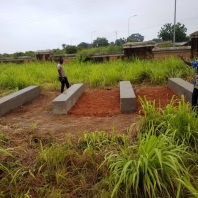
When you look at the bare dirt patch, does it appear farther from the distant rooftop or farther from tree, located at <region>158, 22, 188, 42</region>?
tree, located at <region>158, 22, 188, 42</region>

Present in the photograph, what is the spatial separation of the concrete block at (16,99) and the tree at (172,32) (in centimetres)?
5403

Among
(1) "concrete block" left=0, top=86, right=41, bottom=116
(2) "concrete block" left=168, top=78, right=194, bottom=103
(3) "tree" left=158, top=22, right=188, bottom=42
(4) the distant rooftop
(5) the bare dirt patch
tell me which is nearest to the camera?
(5) the bare dirt patch

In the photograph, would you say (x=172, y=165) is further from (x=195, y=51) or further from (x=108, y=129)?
(x=195, y=51)

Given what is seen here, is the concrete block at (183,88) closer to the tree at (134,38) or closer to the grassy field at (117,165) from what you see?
the grassy field at (117,165)

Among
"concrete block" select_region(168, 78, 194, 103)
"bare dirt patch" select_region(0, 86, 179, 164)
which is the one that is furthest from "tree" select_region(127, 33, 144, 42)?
"bare dirt patch" select_region(0, 86, 179, 164)

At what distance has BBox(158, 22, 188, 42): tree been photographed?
57.9 m

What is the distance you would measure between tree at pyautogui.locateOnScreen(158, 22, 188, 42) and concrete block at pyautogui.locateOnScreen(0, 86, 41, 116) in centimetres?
5403

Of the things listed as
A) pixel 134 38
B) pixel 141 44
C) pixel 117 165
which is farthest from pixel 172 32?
pixel 117 165

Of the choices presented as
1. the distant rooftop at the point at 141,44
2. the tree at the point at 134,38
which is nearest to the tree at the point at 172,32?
the tree at the point at 134,38

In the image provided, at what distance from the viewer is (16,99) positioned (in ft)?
24.5

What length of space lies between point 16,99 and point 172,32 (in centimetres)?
5572

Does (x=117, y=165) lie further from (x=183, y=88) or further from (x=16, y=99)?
(x=16, y=99)

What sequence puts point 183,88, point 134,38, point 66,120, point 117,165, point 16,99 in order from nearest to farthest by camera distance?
point 117,165 < point 66,120 < point 183,88 < point 16,99 < point 134,38

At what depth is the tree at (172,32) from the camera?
57875 millimetres
